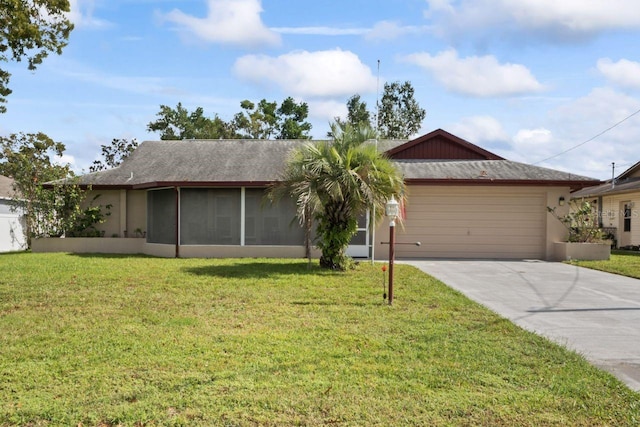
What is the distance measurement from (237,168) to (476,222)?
323 inches

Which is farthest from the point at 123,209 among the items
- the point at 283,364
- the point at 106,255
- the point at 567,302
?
the point at 283,364

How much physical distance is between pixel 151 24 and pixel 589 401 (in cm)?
1196

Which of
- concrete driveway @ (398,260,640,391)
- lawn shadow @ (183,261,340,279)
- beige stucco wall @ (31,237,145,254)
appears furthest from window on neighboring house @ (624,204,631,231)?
beige stucco wall @ (31,237,145,254)

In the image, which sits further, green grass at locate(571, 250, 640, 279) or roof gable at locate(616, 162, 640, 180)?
roof gable at locate(616, 162, 640, 180)

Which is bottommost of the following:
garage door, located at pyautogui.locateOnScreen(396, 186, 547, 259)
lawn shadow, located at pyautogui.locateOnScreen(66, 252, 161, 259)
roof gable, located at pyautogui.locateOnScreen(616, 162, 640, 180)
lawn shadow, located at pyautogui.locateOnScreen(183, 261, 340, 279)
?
lawn shadow, located at pyautogui.locateOnScreen(183, 261, 340, 279)

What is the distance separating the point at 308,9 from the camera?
1131 cm

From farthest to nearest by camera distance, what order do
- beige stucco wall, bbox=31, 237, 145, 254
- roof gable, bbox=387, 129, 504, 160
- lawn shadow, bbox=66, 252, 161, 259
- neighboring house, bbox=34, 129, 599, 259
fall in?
roof gable, bbox=387, 129, 504, 160
beige stucco wall, bbox=31, 237, 145, 254
neighboring house, bbox=34, 129, 599, 259
lawn shadow, bbox=66, 252, 161, 259

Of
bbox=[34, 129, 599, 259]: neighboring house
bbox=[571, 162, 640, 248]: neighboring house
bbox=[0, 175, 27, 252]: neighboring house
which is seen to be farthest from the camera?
bbox=[571, 162, 640, 248]: neighboring house

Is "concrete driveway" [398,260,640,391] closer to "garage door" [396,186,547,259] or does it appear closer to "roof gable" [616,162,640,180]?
"garage door" [396,186,547,259]

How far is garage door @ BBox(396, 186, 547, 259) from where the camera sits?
1680 cm

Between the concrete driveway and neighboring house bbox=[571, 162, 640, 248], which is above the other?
neighboring house bbox=[571, 162, 640, 248]

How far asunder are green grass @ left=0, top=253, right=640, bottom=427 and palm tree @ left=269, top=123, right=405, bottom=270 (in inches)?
121

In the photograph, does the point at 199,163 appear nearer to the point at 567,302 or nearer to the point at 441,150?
the point at 441,150

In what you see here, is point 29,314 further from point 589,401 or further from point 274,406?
point 589,401
